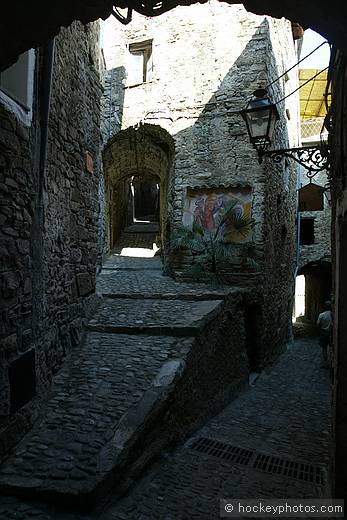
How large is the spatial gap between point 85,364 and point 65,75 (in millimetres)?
3500

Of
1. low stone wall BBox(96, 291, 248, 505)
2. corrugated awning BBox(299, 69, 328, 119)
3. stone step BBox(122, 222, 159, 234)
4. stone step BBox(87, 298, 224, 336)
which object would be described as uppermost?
corrugated awning BBox(299, 69, 328, 119)

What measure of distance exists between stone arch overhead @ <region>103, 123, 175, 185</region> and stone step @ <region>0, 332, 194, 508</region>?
19.0 feet

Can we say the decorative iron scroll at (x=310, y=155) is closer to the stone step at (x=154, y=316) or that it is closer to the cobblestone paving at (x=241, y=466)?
the stone step at (x=154, y=316)

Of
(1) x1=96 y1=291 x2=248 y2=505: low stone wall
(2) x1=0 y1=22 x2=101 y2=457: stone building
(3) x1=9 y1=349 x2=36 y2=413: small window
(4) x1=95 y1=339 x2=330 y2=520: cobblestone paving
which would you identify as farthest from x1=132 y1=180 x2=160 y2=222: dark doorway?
(3) x1=9 y1=349 x2=36 y2=413: small window

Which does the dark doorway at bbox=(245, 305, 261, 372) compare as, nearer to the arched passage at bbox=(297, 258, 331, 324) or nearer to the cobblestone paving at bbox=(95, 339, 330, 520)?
the cobblestone paving at bbox=(95, 339, 330, 520)

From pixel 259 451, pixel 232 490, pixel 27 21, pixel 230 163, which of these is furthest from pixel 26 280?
pixel 230 163

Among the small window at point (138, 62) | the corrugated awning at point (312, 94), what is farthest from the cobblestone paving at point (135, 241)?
the corrugated awning at point (312, 94)

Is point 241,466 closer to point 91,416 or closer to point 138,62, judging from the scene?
point 91,416

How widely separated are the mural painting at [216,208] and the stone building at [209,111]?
2cm

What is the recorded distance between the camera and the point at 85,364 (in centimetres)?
435

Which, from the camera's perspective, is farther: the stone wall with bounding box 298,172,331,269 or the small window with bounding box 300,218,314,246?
the small window with bounding box 300,218,314,246

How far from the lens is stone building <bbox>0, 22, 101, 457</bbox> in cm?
304

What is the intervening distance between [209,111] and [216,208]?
7.43 feet

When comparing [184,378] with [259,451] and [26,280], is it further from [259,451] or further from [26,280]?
[26,280]
